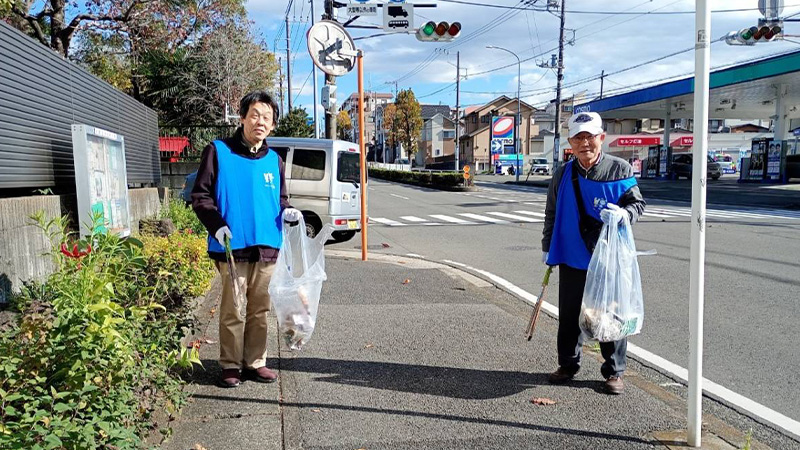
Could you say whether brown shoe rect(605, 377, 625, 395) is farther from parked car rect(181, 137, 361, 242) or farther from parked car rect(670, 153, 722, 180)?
parked car rect(670, 153, 722, 180)

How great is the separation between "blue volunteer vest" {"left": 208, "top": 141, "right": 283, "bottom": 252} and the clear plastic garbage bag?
195 mm

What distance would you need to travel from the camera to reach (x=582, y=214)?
12.6ft

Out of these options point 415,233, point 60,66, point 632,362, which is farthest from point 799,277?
point 60,66

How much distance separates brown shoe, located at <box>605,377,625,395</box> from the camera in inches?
150

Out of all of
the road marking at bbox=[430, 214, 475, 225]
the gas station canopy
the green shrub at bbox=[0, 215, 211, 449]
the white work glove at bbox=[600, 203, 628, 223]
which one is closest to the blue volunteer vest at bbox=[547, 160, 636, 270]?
the white work glove at bbox=[600, 203, 628, 223]

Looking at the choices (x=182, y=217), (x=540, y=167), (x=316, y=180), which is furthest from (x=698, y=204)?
(x=540, y=167)

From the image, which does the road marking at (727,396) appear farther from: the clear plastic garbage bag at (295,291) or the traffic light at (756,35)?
the traffic light at (756,35)

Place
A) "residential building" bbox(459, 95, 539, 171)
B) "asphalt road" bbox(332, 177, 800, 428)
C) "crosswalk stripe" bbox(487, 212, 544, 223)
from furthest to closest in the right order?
"residential building" bbox(459, 95, 539, 171)
"crosswalk stripe" bbox(487, 212, 544, 223)
"asphalt road" bbox(332, 177, 800, 428)

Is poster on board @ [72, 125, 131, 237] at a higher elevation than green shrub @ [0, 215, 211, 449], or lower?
higher

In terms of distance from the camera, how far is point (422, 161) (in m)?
90.5

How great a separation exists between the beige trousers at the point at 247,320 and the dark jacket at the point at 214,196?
7 centimetres

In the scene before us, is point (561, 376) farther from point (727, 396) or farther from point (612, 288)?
point (727, 396)

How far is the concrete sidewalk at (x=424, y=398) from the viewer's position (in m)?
3.17

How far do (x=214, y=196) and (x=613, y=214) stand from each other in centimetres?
244
